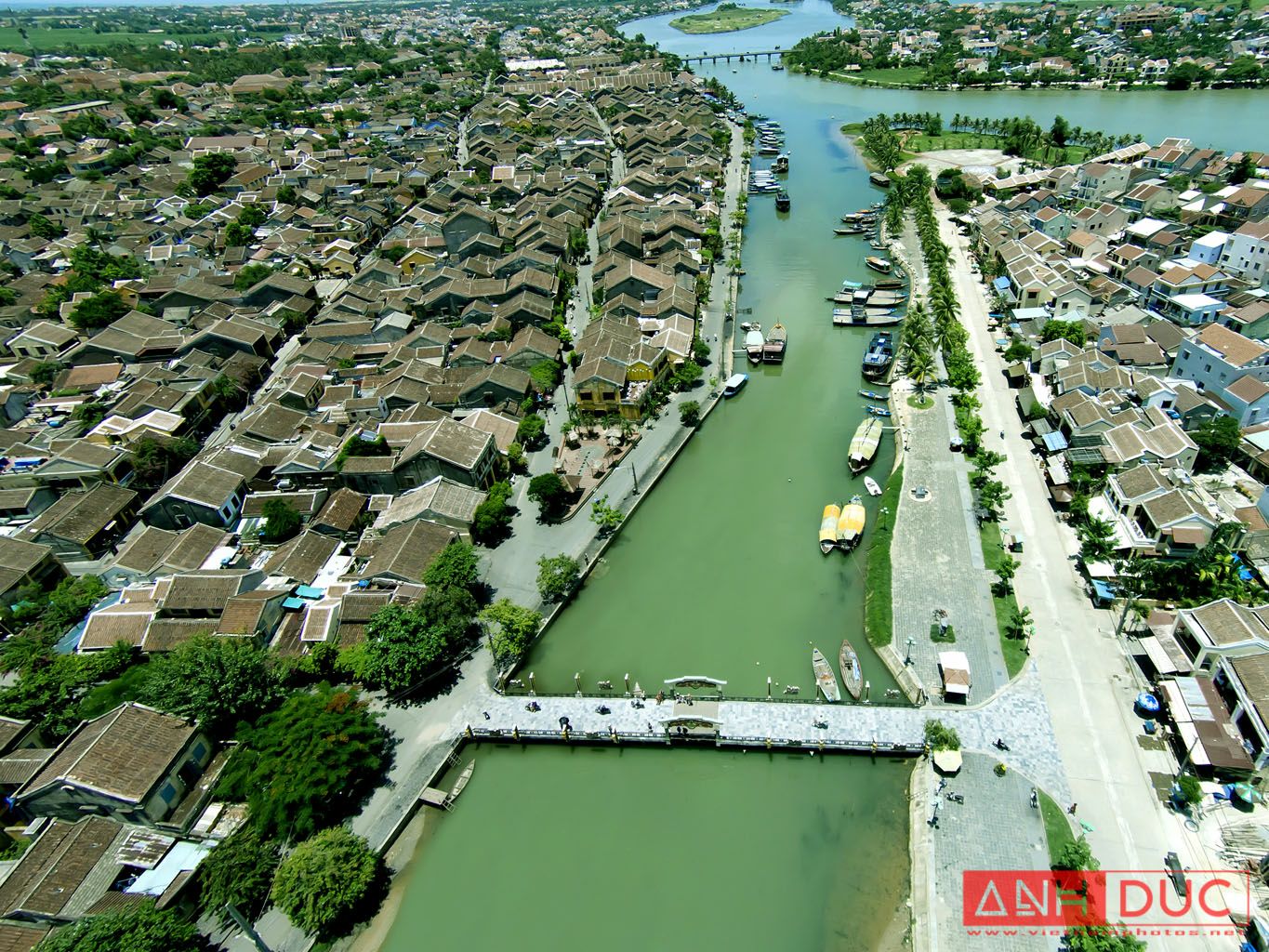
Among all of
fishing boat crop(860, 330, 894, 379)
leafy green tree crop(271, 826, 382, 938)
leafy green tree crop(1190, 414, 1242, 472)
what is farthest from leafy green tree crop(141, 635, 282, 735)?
leafy green tree crop(1190, 414, 1242, 472)

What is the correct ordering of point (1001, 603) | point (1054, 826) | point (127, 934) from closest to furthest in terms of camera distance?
point (127, 934) < point (1054, 826) < point (1001, 603)

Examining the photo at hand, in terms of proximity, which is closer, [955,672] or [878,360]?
[955,672]

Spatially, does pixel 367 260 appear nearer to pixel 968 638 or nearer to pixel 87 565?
pixel 87 565

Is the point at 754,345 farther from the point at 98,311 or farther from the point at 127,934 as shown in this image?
the point at 98,311

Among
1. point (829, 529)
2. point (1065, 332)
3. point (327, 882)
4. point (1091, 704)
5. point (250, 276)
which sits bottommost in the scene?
point (829, 529)

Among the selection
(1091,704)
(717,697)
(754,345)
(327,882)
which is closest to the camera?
(327,882)

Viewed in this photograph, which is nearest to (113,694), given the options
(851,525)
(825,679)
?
(825,679)

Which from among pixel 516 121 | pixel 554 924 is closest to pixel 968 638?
pixel 554 924
